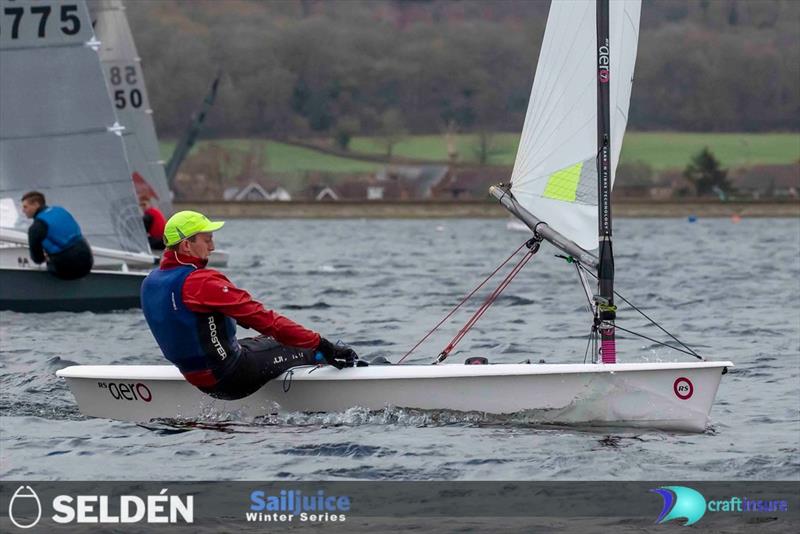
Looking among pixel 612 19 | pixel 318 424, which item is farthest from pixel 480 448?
pixel 612 19

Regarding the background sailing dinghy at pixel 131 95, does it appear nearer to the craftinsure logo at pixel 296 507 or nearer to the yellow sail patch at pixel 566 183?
the yellow sail patch at pixel 566 183

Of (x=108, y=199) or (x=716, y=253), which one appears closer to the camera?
(x=108, y=199)

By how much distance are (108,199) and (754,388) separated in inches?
408

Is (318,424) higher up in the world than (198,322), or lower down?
lower down

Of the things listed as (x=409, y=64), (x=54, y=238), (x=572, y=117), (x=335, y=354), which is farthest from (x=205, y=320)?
→ (x=409, y=64)

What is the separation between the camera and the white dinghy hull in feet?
28.7

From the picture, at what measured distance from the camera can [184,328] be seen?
28.9ft

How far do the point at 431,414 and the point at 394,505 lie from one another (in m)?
2.07

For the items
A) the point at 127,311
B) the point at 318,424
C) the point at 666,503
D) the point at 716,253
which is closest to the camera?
the point at 666,503

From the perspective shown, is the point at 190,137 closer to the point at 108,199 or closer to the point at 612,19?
the point at 108,199

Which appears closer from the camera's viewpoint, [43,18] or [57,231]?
[57,231]

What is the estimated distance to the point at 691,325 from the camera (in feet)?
53.4

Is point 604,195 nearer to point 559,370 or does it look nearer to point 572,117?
point 572,117

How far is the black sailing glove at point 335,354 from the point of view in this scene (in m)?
9.00
